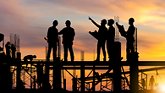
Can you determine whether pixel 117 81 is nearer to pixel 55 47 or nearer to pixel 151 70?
pixel 55 47

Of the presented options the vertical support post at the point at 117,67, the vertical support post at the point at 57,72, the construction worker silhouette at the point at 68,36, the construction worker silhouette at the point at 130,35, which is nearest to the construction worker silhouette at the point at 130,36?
the construction worker silhouette at the point at 130,35

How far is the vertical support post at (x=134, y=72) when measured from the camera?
72.4 ft

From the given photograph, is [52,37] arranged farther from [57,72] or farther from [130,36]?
[130,36]

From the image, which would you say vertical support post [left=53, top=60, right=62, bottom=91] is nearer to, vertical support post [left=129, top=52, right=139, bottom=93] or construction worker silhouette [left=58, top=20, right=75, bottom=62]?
construction worker silhouette [left=58, top=20, right=75, bottom=62]

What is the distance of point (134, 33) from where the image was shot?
23.8 meters

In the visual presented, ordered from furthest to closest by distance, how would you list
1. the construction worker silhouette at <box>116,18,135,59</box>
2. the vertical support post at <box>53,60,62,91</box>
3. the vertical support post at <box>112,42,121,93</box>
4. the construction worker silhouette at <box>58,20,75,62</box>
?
the construction worker silhouette at <box>58,20,75,62</box>
the construction worker silhouette at <box>116,18,135,59</box>
the vertical support post at <box>53,60,62,91</box>
the vertical support post at <box>112,42,121,93</box>

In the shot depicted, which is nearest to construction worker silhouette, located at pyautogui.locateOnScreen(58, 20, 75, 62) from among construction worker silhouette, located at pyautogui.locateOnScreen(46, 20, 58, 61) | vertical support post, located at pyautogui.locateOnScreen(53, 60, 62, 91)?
construction worker silhouette, located at pyautogui.locateOnScreen(46, 20, 58, 61)

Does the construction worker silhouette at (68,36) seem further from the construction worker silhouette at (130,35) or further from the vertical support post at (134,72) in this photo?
the vertical support post at (134,72)

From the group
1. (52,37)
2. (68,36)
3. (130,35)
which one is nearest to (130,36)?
(130,35)

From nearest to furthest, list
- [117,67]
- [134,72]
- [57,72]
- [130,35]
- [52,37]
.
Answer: [134,72], [117,67], [57,72], [130,35], [52,37]

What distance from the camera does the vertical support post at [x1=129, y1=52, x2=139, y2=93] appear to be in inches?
869

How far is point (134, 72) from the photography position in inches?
872

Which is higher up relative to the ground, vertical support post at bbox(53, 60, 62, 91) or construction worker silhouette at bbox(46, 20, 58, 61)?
construction worker silhouette at bbox(46, 20, 58, 61)

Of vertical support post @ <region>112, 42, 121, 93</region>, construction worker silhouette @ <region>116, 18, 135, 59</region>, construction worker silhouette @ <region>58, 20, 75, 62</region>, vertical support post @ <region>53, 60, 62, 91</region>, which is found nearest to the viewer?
vertical support post @ <region>112, 42, 121, 93</region>
